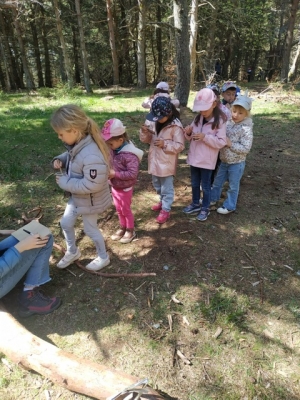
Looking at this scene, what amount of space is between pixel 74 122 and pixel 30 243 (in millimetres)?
1136

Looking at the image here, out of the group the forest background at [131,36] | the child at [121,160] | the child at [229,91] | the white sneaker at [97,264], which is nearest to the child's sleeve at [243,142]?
the child at [229,91]

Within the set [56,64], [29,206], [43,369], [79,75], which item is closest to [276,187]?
[29,206]

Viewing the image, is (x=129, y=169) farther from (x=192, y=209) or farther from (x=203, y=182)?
(x=192, y=209)

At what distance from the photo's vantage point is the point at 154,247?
151 inches

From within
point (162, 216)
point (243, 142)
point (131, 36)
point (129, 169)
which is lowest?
point (162, 216)

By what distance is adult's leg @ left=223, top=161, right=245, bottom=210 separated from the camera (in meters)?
4.15

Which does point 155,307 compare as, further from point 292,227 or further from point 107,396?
point 292,227

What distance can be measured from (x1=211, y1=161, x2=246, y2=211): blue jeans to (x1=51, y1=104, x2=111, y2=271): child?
1928 mm

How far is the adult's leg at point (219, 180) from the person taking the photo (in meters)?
4.31

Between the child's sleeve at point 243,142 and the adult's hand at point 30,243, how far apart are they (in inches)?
104

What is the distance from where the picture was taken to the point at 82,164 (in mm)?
2791

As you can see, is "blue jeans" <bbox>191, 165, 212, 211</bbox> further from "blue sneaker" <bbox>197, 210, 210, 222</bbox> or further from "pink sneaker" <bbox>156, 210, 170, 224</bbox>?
"pink sneaker" <bbox>156, 210, 170, 224</bbox>

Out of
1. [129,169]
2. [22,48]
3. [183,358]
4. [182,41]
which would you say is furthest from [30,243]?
[22,48]

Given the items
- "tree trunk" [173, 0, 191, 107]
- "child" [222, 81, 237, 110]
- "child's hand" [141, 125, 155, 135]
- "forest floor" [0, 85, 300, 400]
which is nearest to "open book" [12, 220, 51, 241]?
"forest floor" [0, 85, 300, 400]
